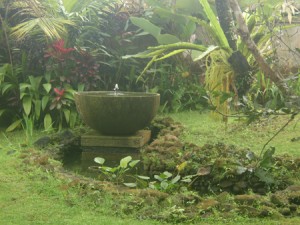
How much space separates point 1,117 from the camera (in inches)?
259

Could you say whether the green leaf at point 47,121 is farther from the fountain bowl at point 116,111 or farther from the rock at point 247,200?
the rock at point 247,200

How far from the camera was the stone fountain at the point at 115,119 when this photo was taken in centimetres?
490

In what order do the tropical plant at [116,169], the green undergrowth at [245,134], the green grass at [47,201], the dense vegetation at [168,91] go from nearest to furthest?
the green grass at [47,201], the dense vegetation at [168,91], the tropical plant at [116,169], the green undergrowth at [245,134]

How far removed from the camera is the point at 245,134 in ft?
18.3

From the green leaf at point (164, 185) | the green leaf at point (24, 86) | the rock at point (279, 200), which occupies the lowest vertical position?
the green leaf at point (164, 185)

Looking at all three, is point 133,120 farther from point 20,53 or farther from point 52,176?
point 20,53

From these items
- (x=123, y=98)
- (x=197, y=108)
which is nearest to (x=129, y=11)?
(x=197, y=108)

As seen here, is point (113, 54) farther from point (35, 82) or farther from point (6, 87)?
point (6, 87)

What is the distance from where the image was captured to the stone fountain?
16.1 feet

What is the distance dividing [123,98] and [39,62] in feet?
7.30

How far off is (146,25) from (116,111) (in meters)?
2.94

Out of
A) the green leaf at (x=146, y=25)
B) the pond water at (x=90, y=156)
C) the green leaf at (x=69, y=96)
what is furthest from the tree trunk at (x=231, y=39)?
the green leaf at (x=69, y=96)

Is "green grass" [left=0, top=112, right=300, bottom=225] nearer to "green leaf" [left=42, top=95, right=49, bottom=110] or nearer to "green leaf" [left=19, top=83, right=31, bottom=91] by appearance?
"green leaf" [left=42, top=95, right=49, bottom=110]

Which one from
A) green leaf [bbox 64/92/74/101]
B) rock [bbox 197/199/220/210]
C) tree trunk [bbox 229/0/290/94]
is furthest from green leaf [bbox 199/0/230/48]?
rock [bbox 197/199/220/210]
